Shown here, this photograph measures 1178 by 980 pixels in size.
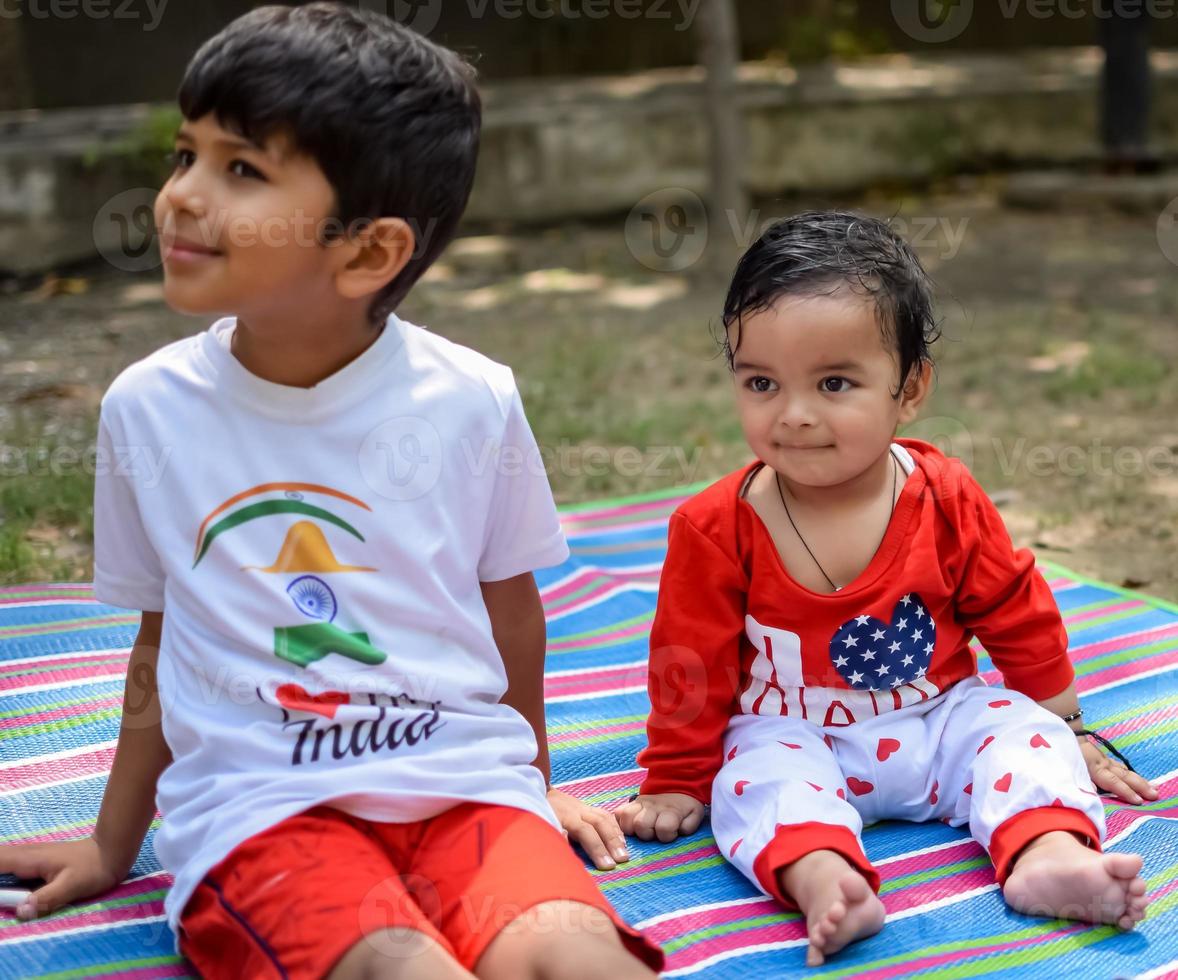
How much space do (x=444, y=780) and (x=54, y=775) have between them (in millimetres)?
866

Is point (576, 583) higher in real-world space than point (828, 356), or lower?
lower

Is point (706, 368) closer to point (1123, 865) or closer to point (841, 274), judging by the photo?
point (841, 274)

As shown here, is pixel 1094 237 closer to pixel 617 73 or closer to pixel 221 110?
pixel 617 73

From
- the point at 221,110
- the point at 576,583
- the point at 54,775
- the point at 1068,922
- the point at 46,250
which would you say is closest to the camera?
the point at 221,110

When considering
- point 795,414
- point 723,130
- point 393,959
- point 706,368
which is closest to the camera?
point 393,959

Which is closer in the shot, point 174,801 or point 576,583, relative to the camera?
point 174,801

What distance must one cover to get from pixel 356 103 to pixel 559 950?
0.95 m

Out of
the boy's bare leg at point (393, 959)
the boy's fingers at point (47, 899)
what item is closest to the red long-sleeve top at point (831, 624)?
the boy's bare leg at point (393, 959)

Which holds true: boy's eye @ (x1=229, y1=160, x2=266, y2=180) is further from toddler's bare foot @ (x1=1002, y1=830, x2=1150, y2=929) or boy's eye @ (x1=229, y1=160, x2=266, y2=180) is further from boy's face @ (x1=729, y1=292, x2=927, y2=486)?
toddler's bare foot @ (x1=1002, y1=830, x2=1150, y2=929)

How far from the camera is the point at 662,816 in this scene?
206cm

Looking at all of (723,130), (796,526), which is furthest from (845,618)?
(723,130)

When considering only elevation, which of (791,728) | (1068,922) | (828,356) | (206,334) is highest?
(206,334)

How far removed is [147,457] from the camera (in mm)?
1683

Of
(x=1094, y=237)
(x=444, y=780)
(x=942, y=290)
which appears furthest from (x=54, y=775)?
(x=1094, y=237)
